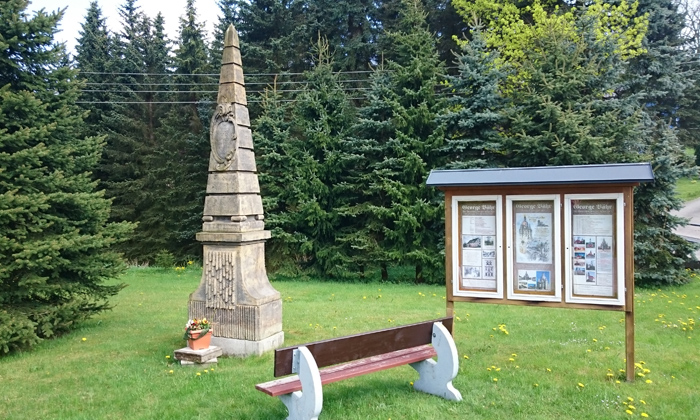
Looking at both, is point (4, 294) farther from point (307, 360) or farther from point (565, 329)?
point (565, 329)

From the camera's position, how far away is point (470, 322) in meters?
8.87

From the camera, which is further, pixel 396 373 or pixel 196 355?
pixel 196 355

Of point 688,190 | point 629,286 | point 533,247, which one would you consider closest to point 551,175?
point 533,247

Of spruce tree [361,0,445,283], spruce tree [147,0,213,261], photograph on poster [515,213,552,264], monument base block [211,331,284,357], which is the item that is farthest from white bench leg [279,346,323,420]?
spruce tree [147,0,213,261]

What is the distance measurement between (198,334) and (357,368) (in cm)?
279

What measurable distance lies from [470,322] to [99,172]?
2376cm

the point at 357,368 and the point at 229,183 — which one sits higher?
the point at 229,183

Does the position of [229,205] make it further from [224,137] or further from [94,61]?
[94,61]

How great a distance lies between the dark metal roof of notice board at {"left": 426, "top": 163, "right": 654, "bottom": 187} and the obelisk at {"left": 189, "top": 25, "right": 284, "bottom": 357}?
2.97 metres

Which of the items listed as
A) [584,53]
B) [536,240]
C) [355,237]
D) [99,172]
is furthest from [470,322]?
[99,172]

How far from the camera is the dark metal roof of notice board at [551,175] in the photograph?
530 centimetres

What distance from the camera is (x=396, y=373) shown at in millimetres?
6113

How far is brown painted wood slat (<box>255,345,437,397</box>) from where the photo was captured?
428 centimetres

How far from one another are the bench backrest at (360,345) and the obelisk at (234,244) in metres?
2.65
